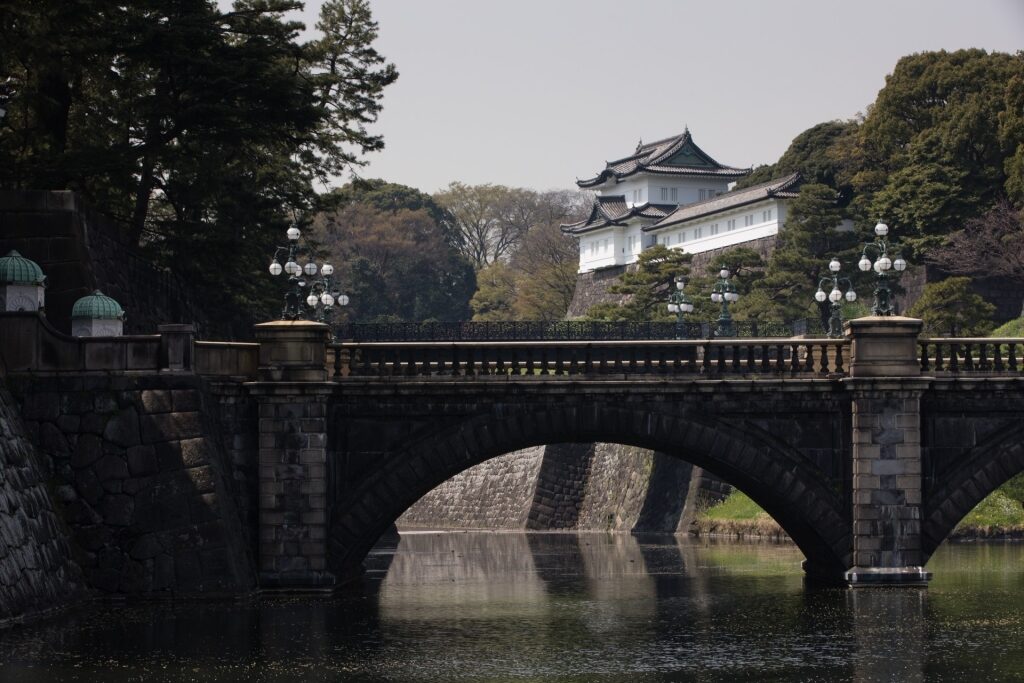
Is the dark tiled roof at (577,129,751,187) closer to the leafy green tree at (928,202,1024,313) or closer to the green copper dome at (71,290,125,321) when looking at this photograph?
the leafy green tree at (928,202,1024,313)

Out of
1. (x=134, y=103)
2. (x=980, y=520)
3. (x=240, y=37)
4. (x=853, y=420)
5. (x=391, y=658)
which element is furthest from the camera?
(x=980, y=520)

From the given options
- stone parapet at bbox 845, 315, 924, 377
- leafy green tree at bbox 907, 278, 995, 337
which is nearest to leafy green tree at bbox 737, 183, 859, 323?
leafy green tree at bbox 907, 278, 995, 337

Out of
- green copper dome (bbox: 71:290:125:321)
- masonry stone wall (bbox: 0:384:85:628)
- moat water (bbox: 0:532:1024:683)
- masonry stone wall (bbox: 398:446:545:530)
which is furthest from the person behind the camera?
masonry stone wall (bbox: 398:446:545:530)

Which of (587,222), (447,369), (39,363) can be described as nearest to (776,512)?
(447,369)

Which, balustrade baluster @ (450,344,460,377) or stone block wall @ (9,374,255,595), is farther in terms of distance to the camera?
balustrade baluster @ (450,344,460,377)

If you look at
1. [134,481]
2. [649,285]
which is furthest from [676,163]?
[134,481]

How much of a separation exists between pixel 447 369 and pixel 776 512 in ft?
29.4

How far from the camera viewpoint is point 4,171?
47.6 metres

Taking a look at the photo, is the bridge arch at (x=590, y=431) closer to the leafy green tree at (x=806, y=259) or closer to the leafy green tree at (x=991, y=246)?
the leafy green tree at (x=991, y=246)

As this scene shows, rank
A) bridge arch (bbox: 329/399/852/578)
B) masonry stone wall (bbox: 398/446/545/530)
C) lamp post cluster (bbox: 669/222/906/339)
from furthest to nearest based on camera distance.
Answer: masonry stone wall (bbox: 398/446/545/530), lamp post cluster (bbox: 669/222/906/339), bridge arch (bbox: 329/399/852/578)

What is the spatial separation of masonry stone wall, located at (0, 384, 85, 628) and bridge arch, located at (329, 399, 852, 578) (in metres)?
7.22

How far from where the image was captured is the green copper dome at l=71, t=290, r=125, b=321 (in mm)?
41125

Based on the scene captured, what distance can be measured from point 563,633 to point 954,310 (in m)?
51.2

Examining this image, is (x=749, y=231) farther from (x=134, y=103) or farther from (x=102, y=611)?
(x=102, y=611)
